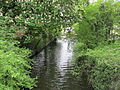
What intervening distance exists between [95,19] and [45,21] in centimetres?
312

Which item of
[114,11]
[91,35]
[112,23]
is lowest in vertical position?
[91,35]

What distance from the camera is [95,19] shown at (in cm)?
1059

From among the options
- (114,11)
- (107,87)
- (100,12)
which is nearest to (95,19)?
(100,12)

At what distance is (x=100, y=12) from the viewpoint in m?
10.5

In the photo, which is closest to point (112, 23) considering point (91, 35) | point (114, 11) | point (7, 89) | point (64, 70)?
point (114, 11)

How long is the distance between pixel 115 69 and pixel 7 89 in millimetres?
3719

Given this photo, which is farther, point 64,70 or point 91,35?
point 64,70

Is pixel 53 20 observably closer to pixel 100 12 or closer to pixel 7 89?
pixel 100 12

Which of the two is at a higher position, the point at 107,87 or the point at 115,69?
the point at 115,69

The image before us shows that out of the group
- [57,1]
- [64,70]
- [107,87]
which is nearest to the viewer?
[107,87]

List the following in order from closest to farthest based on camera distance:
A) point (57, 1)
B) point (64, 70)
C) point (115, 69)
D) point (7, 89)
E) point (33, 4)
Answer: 1. point (7, 89)
2. point (115, 69)
3. point (33, 4)
4. point (57, 1)
5. point (64, 70)

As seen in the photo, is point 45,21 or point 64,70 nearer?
point 45,21

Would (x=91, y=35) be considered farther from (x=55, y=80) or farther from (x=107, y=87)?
(x=107, y=87)

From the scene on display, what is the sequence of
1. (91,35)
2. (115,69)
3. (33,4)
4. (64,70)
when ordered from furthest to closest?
(64,70), (91,35), (33,4), (115,69)
